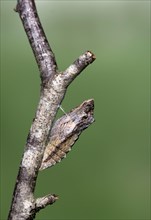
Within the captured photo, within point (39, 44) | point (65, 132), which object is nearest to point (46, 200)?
point (65, 132)

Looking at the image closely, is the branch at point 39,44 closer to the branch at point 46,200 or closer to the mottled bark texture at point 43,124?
the mottled bark texture at point 43,124

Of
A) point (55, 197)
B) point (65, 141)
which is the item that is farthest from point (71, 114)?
point (55, 197)

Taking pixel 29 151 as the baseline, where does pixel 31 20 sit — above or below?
above

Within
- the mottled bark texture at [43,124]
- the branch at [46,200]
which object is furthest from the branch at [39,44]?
the branch at [46,200]

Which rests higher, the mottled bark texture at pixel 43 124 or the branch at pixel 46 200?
the mottled bark texture at pixel 43 124

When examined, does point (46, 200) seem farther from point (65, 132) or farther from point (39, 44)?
point (39, 44)

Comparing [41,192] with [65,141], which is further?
[41,192]

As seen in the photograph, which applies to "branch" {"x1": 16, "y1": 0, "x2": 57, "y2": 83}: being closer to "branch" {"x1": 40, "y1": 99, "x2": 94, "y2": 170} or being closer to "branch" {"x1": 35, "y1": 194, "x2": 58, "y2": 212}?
"branch" {"x1": 40, "y1": 99, "x2": 94, "y2": 170}

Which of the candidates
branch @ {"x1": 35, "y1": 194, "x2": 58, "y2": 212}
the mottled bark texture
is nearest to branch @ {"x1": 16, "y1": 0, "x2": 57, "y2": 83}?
the mottled bark texture

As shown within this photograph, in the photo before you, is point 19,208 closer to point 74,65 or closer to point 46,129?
point 46,129
